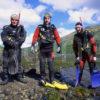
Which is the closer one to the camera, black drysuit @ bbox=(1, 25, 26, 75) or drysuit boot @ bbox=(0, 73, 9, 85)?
drysuit boot @ bbox=(0, 73, 9, 85)

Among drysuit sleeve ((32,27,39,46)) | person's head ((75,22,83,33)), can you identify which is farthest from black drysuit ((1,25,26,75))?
person's head ((75,22,83,33))

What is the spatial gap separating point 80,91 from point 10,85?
2.95m

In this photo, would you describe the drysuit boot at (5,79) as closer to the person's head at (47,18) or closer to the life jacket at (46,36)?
the life jacket at (46,36)

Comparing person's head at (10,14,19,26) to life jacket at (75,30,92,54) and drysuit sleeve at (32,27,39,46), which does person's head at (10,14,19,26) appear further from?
life jacket at (75,30,92,54)

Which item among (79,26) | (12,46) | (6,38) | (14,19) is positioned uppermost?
(14,19)

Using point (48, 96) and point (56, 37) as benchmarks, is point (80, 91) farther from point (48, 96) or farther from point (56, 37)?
point (56, 37)

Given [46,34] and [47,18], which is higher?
[47,18]

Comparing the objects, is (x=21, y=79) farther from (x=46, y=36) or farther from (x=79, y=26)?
(x=79, y=26)

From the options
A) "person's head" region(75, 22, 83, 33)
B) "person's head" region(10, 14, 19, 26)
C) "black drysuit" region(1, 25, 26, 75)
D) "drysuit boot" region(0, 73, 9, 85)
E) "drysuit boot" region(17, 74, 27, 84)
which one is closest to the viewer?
"person's head" region(75, 22, 83, 33)

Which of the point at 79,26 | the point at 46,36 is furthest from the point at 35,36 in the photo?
the point at 79,26

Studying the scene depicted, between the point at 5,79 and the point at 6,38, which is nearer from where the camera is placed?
the point at 6,38

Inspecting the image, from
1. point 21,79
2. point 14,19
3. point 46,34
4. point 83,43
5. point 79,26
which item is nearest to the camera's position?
point 79,26

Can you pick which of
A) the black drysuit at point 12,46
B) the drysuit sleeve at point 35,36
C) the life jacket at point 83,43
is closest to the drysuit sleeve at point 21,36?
the black drysuit at point 12,46

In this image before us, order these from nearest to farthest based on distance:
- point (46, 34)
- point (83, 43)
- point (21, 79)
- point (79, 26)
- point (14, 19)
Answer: point (79, 26) → point (14, 19) → point (46, 34) → point (83, 43) → point (21, 79)
